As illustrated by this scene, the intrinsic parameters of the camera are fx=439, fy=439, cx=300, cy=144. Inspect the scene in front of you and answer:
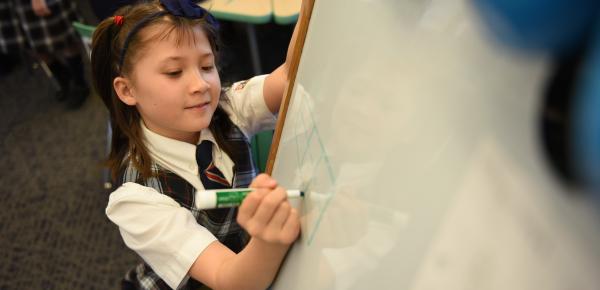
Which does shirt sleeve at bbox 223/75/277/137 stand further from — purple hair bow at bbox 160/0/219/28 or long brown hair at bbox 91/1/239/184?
purple hair bow at bbox 160/0/219/28

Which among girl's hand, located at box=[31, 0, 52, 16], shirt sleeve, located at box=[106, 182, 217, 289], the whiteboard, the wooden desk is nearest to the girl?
shirt sleeve, located at box=[106, 182, 217, 289]

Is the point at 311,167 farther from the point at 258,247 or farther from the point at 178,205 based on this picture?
the point at 178,205

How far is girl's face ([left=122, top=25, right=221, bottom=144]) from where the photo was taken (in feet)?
2.27

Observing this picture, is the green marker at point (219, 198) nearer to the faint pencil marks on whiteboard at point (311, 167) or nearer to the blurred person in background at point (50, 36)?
the faint pencil marks on whiteboard at point (311, 167)

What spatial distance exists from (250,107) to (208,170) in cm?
16

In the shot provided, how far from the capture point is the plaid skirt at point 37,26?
75.2 inches

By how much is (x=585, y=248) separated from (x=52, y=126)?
225cm

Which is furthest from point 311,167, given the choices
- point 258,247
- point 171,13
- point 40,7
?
point 40,7

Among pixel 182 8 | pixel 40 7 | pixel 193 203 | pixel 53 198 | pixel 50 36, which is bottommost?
pixel 53 198

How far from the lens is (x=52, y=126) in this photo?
2.03 meters

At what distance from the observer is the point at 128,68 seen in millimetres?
734

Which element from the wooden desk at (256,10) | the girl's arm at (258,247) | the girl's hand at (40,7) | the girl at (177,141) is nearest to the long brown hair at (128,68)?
the girl at (177,141)

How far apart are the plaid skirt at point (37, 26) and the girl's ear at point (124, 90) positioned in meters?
1.42

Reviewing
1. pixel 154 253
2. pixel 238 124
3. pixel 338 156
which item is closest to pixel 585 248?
pixel 338 156
